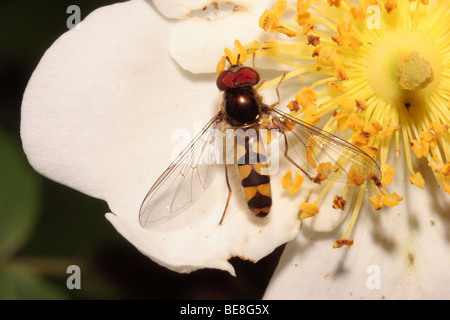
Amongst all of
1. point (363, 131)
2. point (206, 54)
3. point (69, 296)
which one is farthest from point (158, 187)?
point (69, 296)

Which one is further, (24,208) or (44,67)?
(24,208)

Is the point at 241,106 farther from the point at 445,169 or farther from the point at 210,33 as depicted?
the point at 445,169

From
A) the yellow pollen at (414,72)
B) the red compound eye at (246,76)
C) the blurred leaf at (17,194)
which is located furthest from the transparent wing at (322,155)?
the blurred leaf at (17,194)

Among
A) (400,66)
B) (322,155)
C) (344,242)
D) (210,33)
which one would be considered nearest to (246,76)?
(210,33)

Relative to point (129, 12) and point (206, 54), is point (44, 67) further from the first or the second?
point (206, 54)

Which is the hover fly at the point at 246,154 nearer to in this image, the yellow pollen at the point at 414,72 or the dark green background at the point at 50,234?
the yellow pollen at the point at 414,72

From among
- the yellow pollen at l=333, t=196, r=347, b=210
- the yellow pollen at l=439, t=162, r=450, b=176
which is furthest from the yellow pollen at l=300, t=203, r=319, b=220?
the yellow pollen at l=439, t=162, r=450, b=176

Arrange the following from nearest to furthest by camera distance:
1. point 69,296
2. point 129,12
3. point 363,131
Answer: point 363,131 < point 129,12 < point 69,296
